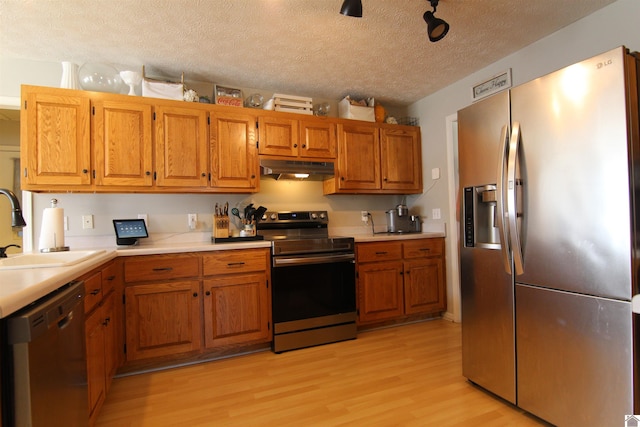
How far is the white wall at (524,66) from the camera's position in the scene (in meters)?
1.98

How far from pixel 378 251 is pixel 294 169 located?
43.2 inches

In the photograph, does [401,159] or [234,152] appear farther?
[401,159]

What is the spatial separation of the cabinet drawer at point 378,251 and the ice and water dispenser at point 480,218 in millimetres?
1106

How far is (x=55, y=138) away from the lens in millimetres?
2332

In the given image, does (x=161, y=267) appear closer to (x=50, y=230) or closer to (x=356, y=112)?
(x=50, y=230)

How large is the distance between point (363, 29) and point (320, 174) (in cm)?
130

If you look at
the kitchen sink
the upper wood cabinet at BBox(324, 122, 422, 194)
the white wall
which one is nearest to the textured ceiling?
the white wall

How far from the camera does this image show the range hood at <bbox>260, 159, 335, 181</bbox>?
2.87m

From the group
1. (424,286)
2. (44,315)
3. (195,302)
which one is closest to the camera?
(44,315)

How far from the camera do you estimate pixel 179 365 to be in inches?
94.5

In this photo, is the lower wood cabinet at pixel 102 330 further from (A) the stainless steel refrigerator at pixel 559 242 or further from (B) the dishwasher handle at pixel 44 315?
(A) the stainless steel refrigerator at pixel 559 242

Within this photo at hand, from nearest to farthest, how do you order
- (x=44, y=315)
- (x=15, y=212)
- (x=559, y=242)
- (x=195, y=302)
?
(x=44, y=315), (x=559, y=242), (x=15, y=212), (x=195, y=302)

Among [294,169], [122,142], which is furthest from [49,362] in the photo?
[294,169]

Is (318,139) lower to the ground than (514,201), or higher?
higher
